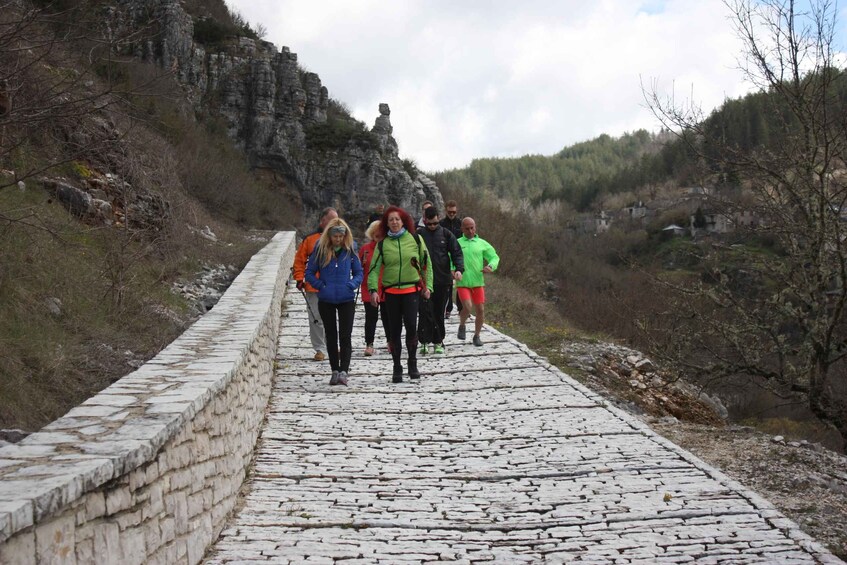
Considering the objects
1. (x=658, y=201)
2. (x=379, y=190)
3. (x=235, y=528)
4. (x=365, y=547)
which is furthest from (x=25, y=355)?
(x=658, y=201)

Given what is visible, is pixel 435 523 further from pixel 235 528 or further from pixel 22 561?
pixel 22 561

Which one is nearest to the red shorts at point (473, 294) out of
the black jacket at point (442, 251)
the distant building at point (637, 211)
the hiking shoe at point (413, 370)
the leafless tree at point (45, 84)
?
the black jacket at point (442, 251)

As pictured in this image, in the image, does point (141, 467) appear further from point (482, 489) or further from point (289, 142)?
point (289, 142)

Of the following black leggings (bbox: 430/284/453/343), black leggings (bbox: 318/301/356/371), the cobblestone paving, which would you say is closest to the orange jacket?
black leggings (bbox: 318/301/356/371)

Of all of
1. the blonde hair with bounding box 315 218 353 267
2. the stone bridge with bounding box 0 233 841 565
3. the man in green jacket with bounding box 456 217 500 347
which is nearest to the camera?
the stone bridge with bounding box 0 233 841 565

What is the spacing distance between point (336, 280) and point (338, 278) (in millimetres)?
35

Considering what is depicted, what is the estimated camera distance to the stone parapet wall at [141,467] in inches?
105

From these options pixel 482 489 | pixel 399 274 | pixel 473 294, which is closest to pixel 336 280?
pixel 399 274

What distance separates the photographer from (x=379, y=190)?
1734 inches

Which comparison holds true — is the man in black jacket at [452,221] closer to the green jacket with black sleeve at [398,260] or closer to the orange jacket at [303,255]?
the orange jacket at [303,255]

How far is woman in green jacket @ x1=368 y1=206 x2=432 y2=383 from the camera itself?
9383 mm

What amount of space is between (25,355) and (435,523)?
13.0 ft

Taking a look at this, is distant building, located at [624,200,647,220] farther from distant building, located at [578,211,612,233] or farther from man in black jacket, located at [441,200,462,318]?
man in black jacket, located at [441,200,462,318]

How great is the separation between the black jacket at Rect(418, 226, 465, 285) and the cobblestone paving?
8.47 feet
